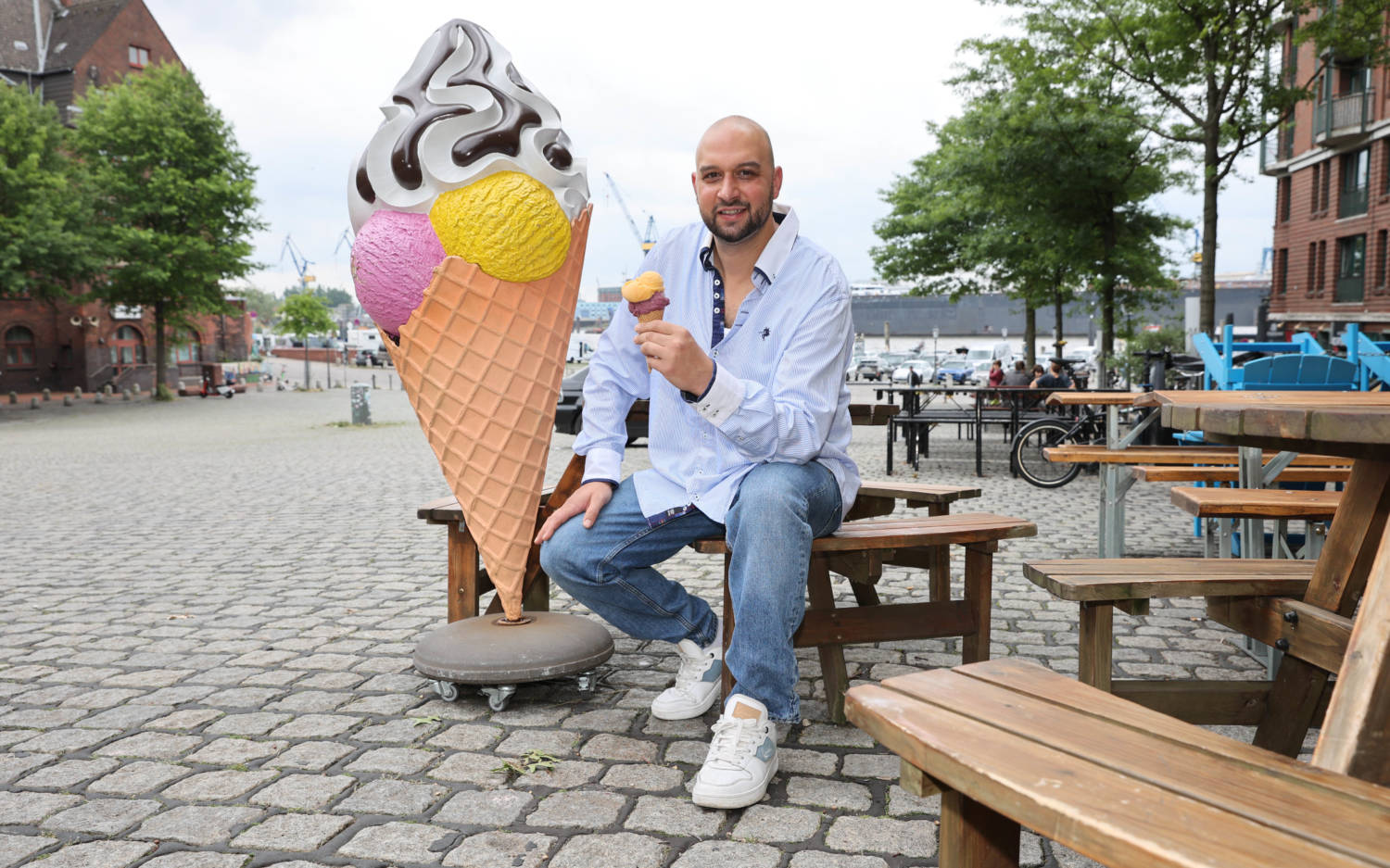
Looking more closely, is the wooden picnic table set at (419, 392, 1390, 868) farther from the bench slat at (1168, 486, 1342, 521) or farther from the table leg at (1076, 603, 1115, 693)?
the bench slat at (1168, 486, 1342, 521)

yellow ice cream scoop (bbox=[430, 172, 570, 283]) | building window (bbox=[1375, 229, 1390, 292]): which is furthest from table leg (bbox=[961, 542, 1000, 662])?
building window (bbox=[1375, 229, 1390, 292])

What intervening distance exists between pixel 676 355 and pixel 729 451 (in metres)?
0.54

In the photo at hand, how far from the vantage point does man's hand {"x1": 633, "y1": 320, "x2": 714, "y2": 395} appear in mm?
2666

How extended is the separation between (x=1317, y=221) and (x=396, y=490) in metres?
36.7

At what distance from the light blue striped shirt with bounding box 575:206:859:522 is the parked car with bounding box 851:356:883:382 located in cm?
4558

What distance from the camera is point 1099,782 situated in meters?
1.38

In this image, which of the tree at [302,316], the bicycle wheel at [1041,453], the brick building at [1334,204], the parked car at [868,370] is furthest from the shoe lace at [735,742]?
the tree at [302,316]

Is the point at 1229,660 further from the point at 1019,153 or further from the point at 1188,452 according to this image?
the point at 1019,153

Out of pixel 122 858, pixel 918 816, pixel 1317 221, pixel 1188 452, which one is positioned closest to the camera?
pixel 122 858

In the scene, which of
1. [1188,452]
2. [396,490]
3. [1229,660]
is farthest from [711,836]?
[396,490]

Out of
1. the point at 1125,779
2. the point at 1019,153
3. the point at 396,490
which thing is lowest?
the point at 396,490

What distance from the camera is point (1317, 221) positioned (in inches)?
1428

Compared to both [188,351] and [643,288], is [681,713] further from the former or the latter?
[188,351]

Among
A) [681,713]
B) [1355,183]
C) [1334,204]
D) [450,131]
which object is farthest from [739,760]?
[1334,204]
